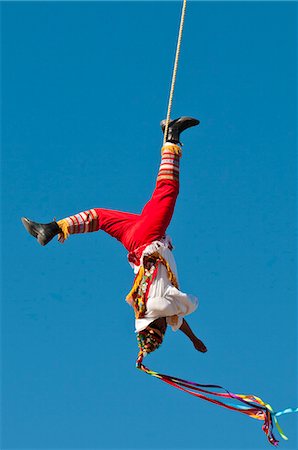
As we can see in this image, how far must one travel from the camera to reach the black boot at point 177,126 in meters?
14.6

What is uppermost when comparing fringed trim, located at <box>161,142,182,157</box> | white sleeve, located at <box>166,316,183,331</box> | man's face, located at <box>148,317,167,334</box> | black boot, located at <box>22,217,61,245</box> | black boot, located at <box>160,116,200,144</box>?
black boot, located at <box>160,116,200,144</box>

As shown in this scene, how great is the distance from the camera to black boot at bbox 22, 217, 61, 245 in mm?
14555

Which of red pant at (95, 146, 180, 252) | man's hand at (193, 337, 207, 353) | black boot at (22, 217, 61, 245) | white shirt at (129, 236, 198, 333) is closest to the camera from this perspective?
white shirt at (129, 236, 198, 333)

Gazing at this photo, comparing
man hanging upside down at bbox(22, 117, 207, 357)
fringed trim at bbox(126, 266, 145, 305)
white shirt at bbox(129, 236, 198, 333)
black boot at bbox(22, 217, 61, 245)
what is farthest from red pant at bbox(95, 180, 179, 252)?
black boot at bbox(22, 217, 61, 245)

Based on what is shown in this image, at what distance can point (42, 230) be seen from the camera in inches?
574

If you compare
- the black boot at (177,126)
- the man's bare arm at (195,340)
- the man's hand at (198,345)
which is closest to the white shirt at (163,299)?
the man's bare arm at (195,340)

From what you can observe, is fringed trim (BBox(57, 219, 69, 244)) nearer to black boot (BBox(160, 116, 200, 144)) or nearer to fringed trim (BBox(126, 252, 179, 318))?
fringed trim (BBox(126, 252, 179, 318))

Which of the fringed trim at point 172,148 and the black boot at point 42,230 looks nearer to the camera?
the fringed trim at point 172,148

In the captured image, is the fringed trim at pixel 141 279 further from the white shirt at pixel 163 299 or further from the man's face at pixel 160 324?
the man's face at pixel 160 324

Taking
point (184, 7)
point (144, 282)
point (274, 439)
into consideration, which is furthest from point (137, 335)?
point (184, 7)

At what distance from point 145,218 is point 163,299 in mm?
737

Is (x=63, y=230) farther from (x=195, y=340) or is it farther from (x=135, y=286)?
(x=195, y=340)

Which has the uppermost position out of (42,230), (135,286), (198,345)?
(42,230)

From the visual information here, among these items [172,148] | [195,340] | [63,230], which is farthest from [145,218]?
[195,340]
